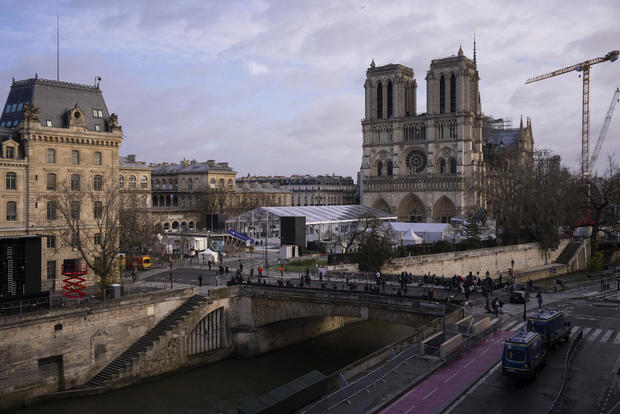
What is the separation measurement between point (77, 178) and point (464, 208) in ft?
233

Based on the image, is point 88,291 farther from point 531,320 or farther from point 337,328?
point 531,320

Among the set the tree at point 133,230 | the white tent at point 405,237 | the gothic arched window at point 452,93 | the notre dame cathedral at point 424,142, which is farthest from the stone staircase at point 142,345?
the gothic arched window at point 452,93

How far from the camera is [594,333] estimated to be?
30078 millimetres

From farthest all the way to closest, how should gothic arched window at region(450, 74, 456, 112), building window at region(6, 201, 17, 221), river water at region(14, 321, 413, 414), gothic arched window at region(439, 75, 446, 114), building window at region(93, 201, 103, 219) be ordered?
gothic arched window at region(439, 75, 446, 114)
gothic arched window at region(450, 74, 456, 112)
building window at region(93, 201, 103, 219)
building window at region(6, 201, 17, 221)
river water at region(14, 321, 413, 414)

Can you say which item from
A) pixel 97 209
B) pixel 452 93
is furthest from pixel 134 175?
pixel 452 93

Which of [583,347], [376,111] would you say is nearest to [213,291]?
[583,347]

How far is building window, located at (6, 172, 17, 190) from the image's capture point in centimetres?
3938

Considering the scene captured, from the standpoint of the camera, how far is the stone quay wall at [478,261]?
176 ft

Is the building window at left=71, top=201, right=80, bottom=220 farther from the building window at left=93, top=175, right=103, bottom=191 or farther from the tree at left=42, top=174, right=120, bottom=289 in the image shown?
the building window at left=93, top=175, right=103, bottom=191

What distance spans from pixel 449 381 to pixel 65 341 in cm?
2016

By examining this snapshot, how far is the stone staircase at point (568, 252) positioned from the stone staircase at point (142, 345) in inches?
2155

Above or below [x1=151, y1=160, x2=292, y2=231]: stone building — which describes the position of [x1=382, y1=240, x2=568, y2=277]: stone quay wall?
below

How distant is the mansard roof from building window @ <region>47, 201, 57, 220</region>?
5.87m

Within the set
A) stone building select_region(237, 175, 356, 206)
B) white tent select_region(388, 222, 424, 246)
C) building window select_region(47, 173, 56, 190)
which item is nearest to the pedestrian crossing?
white tent select_region(388, 222, 424, 246)
